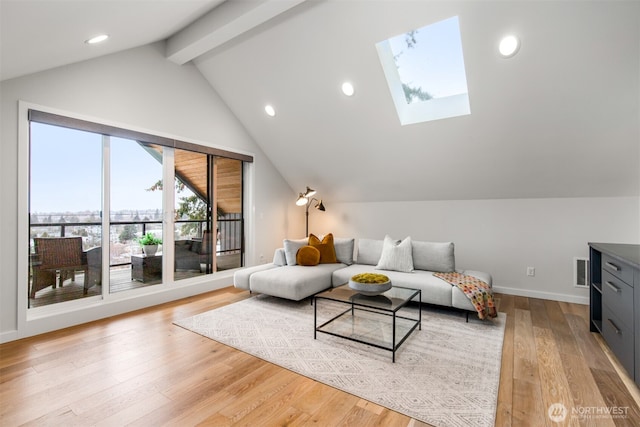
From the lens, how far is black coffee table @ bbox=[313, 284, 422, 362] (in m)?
2.52

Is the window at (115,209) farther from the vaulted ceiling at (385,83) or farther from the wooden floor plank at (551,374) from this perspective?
the wooden floor plank at (551,374)

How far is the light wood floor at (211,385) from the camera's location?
5.49ft

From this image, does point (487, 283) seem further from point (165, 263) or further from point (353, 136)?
point (165, 263)

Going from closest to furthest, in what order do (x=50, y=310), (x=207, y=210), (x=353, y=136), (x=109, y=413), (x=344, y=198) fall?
(x=109, y=413), (x=50, y=310), (x=353, y=136), (x=207, y=210), (x=344, y=198)

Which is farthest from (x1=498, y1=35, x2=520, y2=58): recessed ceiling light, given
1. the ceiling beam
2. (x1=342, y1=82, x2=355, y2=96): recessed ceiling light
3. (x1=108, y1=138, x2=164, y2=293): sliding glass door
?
(x1=108, y1=138, x2=164, y2=293): sliding glass door

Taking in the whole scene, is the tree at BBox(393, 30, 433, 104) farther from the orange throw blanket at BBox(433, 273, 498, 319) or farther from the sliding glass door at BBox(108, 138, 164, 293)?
the sliding glass door at BBox(108, 138, 164, 293)

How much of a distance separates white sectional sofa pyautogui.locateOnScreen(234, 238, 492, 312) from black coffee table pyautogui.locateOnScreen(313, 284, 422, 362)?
1.38 ft

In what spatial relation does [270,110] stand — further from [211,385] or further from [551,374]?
[551,374]

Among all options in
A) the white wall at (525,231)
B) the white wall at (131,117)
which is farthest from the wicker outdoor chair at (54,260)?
the white wall at (525,231)

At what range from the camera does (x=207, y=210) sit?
441cm

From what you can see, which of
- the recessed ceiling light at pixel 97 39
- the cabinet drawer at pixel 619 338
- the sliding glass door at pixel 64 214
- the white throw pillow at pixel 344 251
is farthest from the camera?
the white throw pillow at pixel 344 251

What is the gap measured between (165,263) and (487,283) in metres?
3.84

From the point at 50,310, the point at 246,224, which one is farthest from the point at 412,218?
the point at 50,310

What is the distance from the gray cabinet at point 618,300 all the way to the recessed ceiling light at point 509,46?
1800mm
